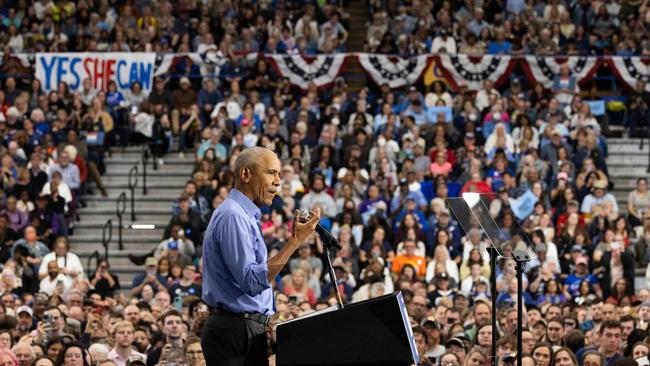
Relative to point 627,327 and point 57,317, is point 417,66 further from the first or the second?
point 57,317

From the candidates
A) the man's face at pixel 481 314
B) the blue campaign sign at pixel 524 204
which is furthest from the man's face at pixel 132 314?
the blue campaign sign at pixel 524 204

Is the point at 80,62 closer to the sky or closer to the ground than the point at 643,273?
closer to the sky

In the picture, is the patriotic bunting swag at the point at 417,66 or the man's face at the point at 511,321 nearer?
the man's face at the point at 511,321

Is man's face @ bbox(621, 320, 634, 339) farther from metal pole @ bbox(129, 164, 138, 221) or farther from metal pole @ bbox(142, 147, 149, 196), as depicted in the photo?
metal pole @ bbox(142, 147, 149, 196)

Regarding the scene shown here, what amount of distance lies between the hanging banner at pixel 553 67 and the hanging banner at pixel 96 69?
6319 mm

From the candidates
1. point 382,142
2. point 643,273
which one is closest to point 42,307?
point 382,142

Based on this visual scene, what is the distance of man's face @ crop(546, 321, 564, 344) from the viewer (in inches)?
524

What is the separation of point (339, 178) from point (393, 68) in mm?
4322

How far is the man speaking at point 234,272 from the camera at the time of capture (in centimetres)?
695

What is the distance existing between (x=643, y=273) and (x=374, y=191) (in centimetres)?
377

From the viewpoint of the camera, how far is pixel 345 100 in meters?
22.2

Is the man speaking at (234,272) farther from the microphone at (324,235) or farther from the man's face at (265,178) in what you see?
the microphone at (324,235)

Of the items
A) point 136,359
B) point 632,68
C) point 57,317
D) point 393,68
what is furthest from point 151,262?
point 632,68

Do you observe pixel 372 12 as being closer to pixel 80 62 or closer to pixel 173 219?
pixel 80 62
